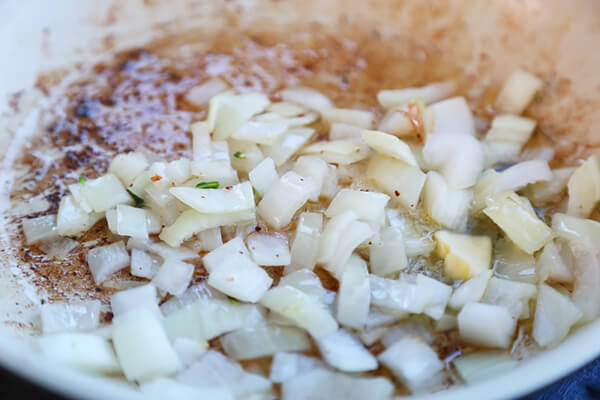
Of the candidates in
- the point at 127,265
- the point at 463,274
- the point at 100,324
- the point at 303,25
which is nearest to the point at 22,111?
the point at 127,265

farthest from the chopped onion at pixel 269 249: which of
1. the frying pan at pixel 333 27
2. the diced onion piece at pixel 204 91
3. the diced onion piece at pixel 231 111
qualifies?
the diced onion piece at pixel 204 91

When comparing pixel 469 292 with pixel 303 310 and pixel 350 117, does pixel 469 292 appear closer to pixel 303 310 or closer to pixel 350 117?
pixel 303 310

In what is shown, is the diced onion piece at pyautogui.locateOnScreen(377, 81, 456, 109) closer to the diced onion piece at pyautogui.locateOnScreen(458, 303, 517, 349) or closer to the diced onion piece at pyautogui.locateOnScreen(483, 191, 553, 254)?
the diced onion piece at pyautogui.locateOnScreen(483, 191, 553, 254)

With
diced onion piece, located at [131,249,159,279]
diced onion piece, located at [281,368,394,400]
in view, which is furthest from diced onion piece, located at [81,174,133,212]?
diced onion piece, located at [281,368,394,400]

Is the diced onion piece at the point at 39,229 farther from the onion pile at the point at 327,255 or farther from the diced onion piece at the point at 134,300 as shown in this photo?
the diced onion piece at the point at 134,300

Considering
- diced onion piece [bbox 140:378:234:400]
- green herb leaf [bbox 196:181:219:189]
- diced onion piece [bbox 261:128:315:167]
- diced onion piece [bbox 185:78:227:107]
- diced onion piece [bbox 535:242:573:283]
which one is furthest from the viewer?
diced onion piece [bbox 185:78:227:107]

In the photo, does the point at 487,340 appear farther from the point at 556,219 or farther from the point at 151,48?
the point at 151,48
